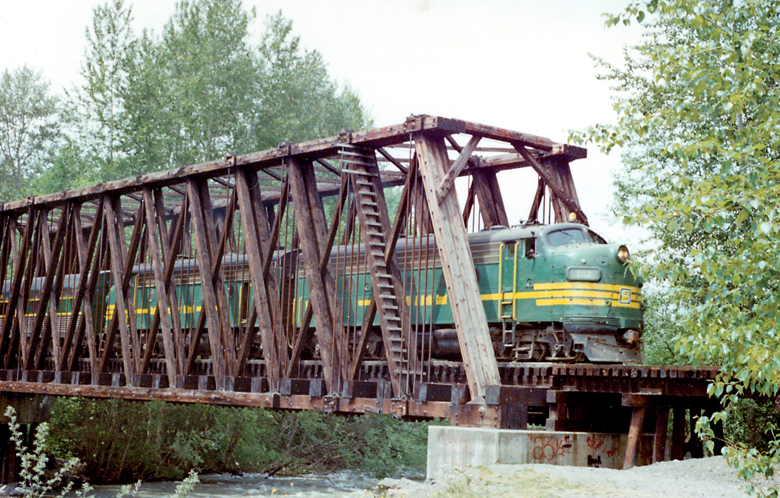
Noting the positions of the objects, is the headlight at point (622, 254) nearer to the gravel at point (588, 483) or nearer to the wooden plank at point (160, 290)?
the gravel at point (588, 483)

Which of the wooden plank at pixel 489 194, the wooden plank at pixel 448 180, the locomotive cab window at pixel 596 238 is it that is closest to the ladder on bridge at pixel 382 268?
the wooden plank at pixel 448 180

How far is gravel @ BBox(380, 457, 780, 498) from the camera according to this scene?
11953mm

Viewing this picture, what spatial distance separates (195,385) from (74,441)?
16.0 m

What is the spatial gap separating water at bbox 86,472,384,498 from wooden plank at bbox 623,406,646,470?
14.0 metres

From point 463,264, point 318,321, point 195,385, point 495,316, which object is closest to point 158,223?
point 195,385

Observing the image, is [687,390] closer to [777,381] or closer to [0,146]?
[777,381]

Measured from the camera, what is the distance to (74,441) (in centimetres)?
3519

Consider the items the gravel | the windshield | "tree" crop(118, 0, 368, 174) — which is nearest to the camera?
the gravel

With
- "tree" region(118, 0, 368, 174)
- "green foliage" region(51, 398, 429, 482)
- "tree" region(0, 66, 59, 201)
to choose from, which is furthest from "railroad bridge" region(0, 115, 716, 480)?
"tree" region(0, 66, 59, 201)

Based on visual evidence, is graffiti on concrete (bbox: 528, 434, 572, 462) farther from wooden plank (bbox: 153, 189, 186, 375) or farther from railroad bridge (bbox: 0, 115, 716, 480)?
wooden plank (bbox: 153, 189, 186, 375)

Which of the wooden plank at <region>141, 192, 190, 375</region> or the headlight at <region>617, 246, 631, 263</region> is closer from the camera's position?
the headlight at <region>617, 246, 631, 263</region>

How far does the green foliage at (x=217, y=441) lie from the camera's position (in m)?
35.4

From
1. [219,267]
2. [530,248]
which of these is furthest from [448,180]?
[219,267]

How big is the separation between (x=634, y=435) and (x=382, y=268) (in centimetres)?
547
